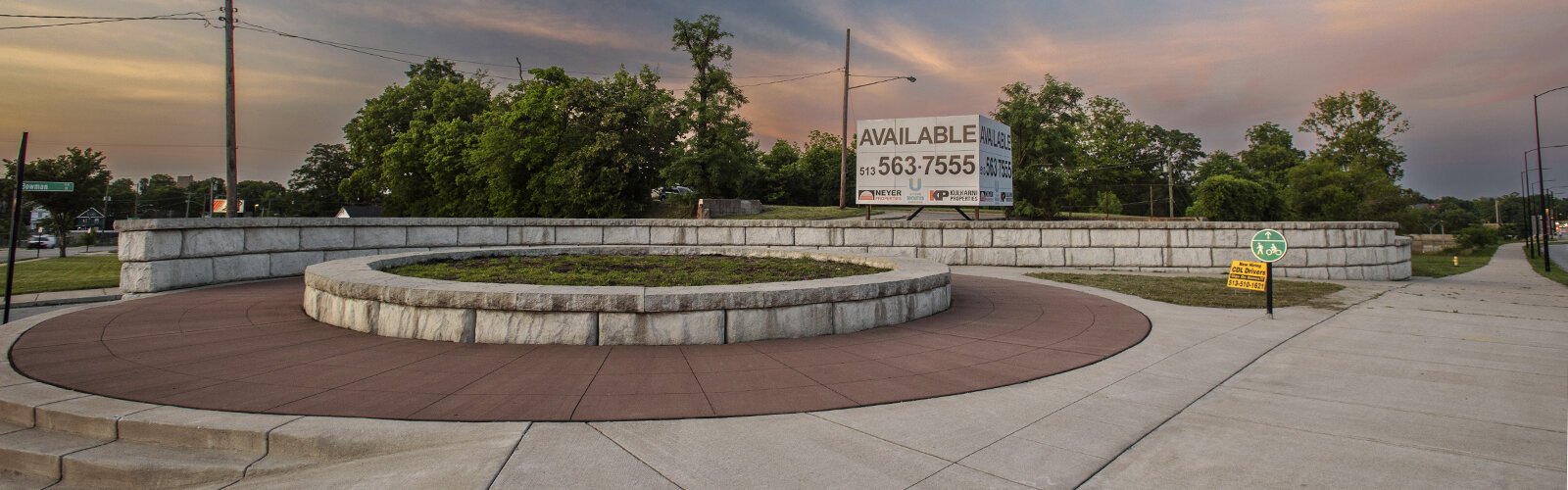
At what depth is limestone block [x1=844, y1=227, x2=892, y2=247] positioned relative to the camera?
17766mm

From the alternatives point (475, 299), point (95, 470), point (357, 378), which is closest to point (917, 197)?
point (475, 299)

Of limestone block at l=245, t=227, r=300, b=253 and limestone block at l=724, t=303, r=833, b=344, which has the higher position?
limestone block at l=245, t=227, r=300, b=253

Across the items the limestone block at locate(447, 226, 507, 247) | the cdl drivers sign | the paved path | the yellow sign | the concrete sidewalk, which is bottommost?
the concrete sidewalk

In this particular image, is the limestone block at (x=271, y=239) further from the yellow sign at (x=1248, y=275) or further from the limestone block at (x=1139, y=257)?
the limestone block at (x=1139, y=257)

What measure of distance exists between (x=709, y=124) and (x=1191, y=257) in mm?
27231

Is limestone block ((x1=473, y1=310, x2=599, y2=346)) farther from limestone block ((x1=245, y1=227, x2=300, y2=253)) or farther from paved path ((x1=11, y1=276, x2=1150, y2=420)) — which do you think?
limestone block ((x1=245, y1=227, x2=300, y2=253))

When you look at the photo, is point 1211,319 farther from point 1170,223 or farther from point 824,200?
point 824,200

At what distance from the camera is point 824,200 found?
55.1m

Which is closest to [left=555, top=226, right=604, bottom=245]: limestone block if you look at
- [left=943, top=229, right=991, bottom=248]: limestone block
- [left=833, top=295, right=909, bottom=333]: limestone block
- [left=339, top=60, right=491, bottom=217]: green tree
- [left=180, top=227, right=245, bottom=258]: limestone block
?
[left=180, top=227, right=245, bottom=258]: limestone block

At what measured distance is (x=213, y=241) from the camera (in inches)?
454

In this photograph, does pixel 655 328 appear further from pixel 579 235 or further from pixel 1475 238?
pixel 1475 238

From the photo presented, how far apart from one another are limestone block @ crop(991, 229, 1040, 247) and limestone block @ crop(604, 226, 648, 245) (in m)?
9.54

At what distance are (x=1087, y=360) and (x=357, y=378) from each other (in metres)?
6.29

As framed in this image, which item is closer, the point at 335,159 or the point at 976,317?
the point at 976,317
